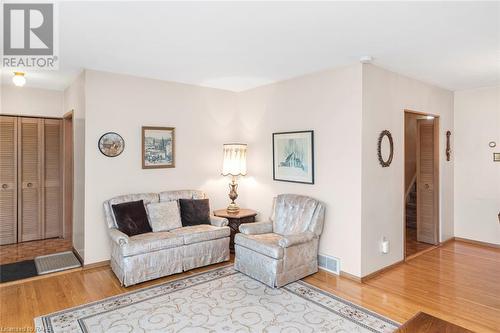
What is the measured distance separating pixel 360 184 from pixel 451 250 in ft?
8.30

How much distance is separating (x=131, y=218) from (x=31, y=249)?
2.19 meters

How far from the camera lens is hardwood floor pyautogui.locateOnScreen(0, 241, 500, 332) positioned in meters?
2.91

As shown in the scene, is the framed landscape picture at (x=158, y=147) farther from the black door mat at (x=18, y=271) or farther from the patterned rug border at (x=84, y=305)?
the black door mat at (x=18, y=271)

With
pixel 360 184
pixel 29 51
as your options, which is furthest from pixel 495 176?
pixel 29 51

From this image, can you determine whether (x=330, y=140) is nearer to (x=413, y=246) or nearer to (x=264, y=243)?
(x=264, y=243)

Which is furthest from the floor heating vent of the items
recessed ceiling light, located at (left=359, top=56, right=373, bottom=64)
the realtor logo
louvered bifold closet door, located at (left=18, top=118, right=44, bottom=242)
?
louvered bifold closet door, located at (left=18, top=118, right=44, bottom=242)

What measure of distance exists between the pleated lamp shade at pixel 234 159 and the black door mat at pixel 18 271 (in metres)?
2.88

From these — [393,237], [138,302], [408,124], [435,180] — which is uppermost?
[408,124]

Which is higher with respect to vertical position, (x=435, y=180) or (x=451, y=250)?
(x=435, y=180)

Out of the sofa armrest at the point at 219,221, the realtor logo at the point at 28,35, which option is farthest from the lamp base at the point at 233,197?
the realtor logo at the point at 28,35

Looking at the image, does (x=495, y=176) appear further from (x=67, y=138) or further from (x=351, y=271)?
(x=67, y=138)

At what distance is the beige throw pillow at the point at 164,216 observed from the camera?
4.10 m

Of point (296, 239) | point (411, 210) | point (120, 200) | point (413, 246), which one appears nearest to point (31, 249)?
point (120, 200)

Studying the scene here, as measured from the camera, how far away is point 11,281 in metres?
3.60
